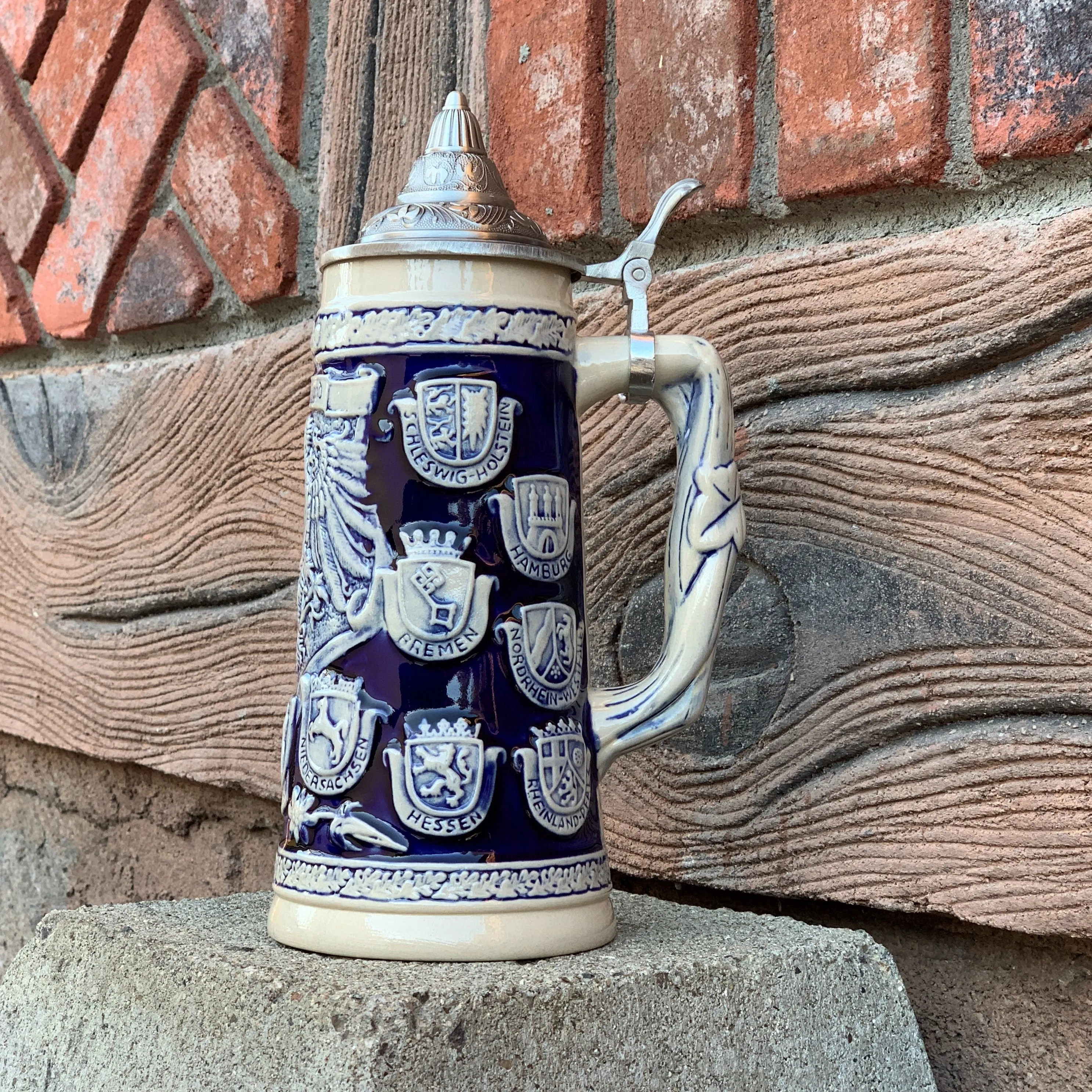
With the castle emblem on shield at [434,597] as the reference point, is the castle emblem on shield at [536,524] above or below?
above

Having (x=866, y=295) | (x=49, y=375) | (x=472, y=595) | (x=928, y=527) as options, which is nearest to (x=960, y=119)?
(x=866, y=295)

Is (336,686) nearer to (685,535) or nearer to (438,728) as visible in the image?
(438,728)

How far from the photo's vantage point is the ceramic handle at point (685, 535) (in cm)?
70

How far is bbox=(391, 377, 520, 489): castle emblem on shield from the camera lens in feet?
2.21

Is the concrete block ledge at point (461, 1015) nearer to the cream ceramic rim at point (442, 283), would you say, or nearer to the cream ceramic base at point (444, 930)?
the cream ceramic base at point (444, 930)

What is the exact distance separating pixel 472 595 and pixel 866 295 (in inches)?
11.3

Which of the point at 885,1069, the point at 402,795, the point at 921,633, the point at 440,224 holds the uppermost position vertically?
the point at 440,224

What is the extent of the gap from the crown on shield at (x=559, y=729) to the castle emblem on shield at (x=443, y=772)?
23 millimetres

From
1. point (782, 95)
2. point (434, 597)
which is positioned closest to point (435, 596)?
point (434, 597)

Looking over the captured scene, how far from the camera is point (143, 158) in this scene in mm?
1179

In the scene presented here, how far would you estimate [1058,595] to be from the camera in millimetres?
688

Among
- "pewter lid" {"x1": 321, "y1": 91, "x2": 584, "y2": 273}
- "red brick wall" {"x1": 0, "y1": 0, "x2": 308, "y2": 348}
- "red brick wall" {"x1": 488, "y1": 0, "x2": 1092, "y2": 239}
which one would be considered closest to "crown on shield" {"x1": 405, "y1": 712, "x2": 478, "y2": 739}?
"pewter lid" {"x1": 321, "y1": 91, "x2": 584, "y2": 273}

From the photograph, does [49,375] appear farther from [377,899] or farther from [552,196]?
[377,899]

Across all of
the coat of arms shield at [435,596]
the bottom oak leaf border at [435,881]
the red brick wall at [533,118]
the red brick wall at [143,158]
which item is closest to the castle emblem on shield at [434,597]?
the coat of arms shield at [435,596]
